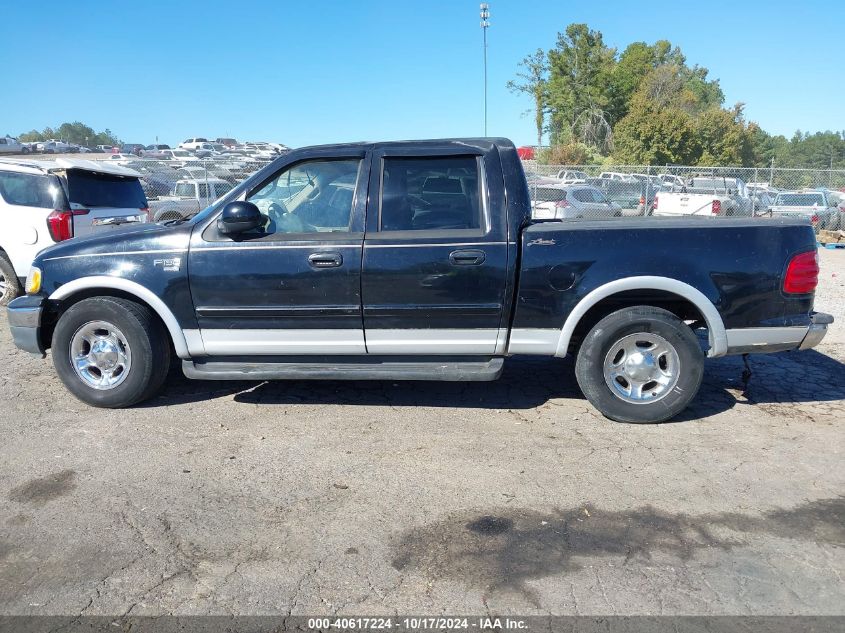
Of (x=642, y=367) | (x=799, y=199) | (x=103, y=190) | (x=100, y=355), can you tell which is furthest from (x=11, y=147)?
(x=642, y=367)

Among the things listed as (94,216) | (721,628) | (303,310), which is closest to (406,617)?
(721,628)

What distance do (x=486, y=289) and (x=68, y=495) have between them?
9.48ft

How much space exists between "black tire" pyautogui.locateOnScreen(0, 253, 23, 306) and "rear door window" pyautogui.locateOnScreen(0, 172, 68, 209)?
31.2 inches

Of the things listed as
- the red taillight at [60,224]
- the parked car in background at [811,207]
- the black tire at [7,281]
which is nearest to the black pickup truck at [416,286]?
the red taillight at [60,224]

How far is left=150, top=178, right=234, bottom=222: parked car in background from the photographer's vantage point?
54.9ft

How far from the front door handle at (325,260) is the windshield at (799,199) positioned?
2095 centimetres

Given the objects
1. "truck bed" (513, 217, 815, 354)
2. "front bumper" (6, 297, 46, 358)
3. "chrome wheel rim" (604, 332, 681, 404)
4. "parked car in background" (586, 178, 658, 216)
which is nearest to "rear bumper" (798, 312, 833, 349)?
"truck bed" (513, 217, 815, 354)

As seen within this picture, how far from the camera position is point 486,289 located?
14.9ft

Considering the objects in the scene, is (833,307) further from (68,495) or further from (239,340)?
(68,495)

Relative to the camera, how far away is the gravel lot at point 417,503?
9.19ft

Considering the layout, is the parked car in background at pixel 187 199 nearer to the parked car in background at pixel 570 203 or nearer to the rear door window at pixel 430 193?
the parked car in background at pixel 570 203

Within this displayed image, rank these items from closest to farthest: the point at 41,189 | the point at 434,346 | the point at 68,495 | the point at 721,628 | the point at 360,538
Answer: the point at 721,628 → the point at 360,538 → the point at 68,495 → the point at 434,346 → the point at 41,189

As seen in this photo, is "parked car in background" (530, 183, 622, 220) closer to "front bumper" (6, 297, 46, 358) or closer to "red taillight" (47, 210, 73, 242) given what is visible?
"red taillight" (47, 210, 73, 242)

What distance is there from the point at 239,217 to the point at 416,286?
1.32m
